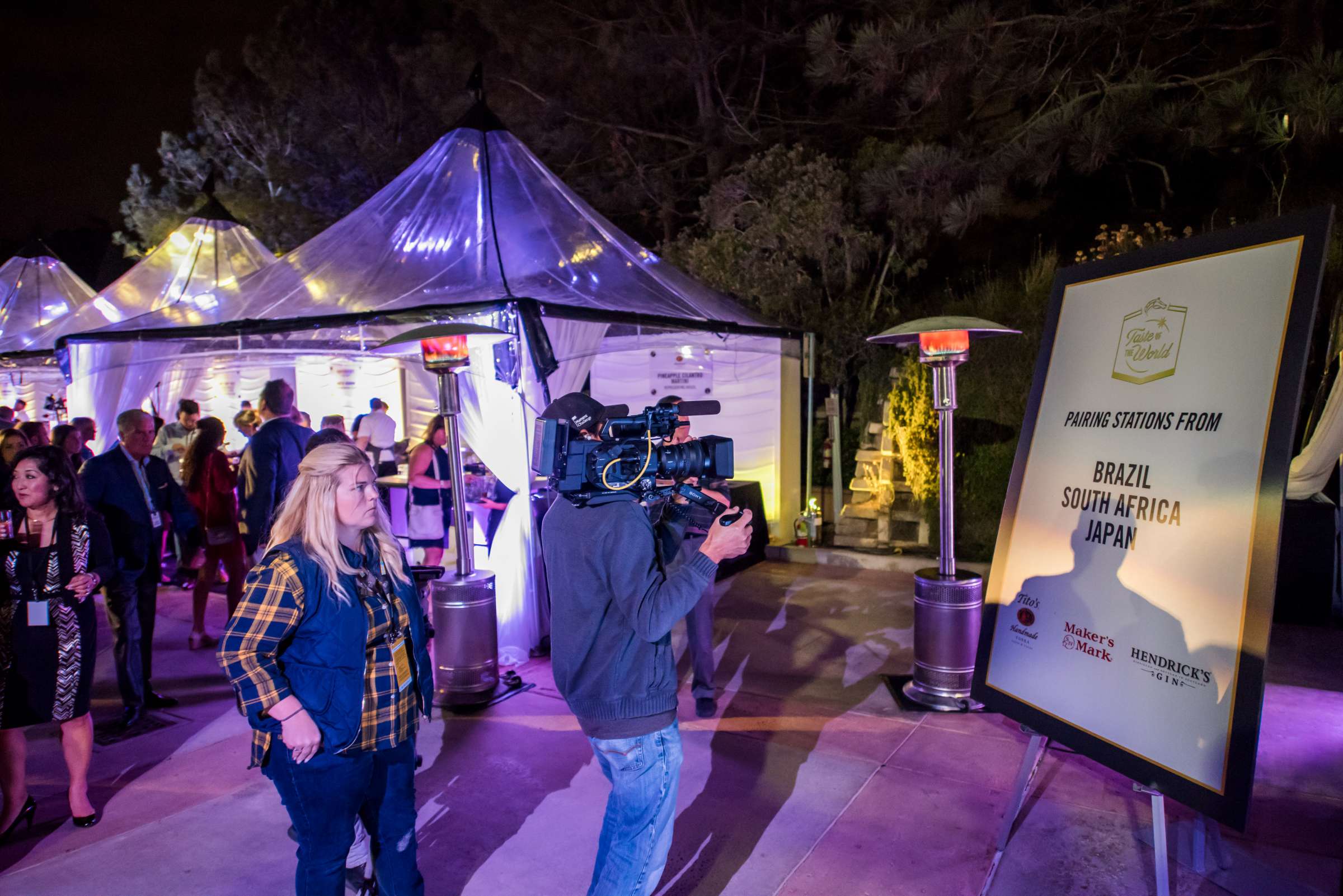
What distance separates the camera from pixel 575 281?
6941 millimetres

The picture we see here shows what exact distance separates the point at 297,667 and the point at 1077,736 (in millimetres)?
2599

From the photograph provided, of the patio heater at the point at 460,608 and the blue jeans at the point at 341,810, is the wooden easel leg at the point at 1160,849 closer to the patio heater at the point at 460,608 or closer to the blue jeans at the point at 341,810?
the blue jeans at the point at 341,810

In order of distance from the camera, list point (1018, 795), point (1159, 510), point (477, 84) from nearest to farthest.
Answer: point (1159, 510), point (1018, 795), point (477, 84)

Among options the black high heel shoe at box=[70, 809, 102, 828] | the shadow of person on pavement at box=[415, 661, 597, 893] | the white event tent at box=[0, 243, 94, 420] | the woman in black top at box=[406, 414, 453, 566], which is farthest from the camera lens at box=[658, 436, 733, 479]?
the white event tent at box=[0, 243, 94, 420]

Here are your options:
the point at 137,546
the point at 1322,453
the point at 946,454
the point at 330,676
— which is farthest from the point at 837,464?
the point at 330,676

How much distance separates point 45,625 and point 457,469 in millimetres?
2256

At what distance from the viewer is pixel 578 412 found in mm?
2256

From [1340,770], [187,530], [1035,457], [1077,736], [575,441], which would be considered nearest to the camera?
[575,441]

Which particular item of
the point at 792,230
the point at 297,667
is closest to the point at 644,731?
the point at 297,667

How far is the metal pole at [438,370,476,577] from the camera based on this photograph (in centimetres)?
504

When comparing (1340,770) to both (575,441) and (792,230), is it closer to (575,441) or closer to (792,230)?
(575,441)

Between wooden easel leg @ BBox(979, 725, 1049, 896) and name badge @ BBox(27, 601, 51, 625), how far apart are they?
3.83 meters

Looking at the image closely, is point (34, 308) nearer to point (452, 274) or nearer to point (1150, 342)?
point (452, 274)

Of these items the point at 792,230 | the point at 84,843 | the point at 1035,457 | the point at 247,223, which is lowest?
the point at 84,843
